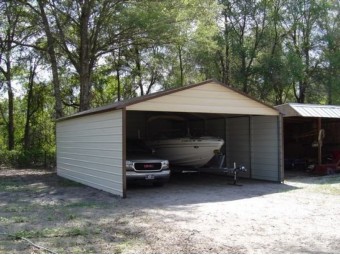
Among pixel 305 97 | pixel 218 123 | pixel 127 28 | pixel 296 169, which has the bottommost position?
pixel 296 169

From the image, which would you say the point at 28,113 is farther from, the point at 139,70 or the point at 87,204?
the point at 87,204

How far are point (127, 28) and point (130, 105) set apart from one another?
9.15m

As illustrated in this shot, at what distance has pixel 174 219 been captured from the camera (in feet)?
25.5

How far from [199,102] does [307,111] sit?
5356 millimetres

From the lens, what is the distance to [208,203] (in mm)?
9594

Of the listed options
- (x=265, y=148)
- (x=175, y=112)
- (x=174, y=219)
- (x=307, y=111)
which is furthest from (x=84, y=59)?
(x=174, y=219)

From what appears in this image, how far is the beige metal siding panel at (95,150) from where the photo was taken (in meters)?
10.9

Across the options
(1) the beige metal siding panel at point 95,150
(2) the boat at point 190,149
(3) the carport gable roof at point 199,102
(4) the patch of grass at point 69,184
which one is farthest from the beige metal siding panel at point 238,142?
(4) the patch of grass at point 69,184

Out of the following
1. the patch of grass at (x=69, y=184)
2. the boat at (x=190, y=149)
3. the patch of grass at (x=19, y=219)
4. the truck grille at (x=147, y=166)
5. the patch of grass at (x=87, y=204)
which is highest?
the boat at (x=190, y=149)

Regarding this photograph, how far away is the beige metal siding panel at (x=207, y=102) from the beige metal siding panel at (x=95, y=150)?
1.09m

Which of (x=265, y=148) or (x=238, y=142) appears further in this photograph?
(x=238, y=142)

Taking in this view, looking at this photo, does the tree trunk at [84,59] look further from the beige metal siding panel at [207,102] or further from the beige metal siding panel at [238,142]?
the beige metal siding panel at [207,102]

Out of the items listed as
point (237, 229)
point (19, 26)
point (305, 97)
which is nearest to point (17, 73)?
point (19, 26)

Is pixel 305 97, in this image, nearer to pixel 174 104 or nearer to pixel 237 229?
pixel 174 104
